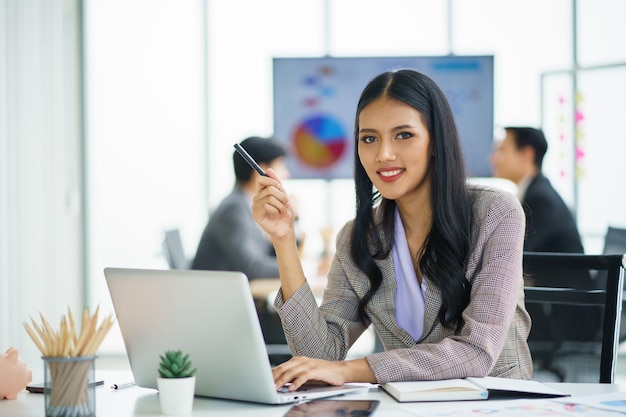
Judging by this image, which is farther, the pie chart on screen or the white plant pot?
the pie chart on screen

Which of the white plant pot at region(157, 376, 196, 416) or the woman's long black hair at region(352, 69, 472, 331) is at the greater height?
the woman's long black hair at region(352, 69, 472, 331)

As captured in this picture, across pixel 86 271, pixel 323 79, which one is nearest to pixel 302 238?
Answer: pixel 323 79

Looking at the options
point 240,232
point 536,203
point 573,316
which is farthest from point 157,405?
point 536,203

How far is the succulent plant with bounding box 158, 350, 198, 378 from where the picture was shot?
1.42 m

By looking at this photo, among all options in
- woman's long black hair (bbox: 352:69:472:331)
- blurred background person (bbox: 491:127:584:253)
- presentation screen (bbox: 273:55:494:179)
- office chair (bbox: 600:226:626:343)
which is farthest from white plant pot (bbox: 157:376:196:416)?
presentation screen (bbox: 273:55:494:179)

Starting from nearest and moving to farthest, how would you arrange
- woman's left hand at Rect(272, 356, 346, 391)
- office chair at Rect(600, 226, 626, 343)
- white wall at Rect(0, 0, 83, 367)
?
woman's left hand at Rect(272, 356, 346, 391) → office chair at Rect(600, 226, 626, 343) → white wall at Rect(0, 0, 83, 367)

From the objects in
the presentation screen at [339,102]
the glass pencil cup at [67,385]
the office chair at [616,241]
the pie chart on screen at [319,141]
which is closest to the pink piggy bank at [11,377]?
the glass pencil cup at [67,385]

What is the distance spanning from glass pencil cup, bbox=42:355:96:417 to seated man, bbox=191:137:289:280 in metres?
2.88

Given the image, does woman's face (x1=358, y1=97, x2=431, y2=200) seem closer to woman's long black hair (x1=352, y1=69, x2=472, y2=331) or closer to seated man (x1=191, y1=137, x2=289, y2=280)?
woman's long black hair (x1=352, y1=69, x2=472, y2=331)

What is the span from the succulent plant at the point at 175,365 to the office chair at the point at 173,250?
2406 mm

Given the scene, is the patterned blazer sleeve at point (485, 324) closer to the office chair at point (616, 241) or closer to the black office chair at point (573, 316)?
the black office chair at point (573, 316)

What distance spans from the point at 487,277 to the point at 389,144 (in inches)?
14.9

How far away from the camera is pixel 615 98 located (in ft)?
19.9

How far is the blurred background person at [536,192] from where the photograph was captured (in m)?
3.96
